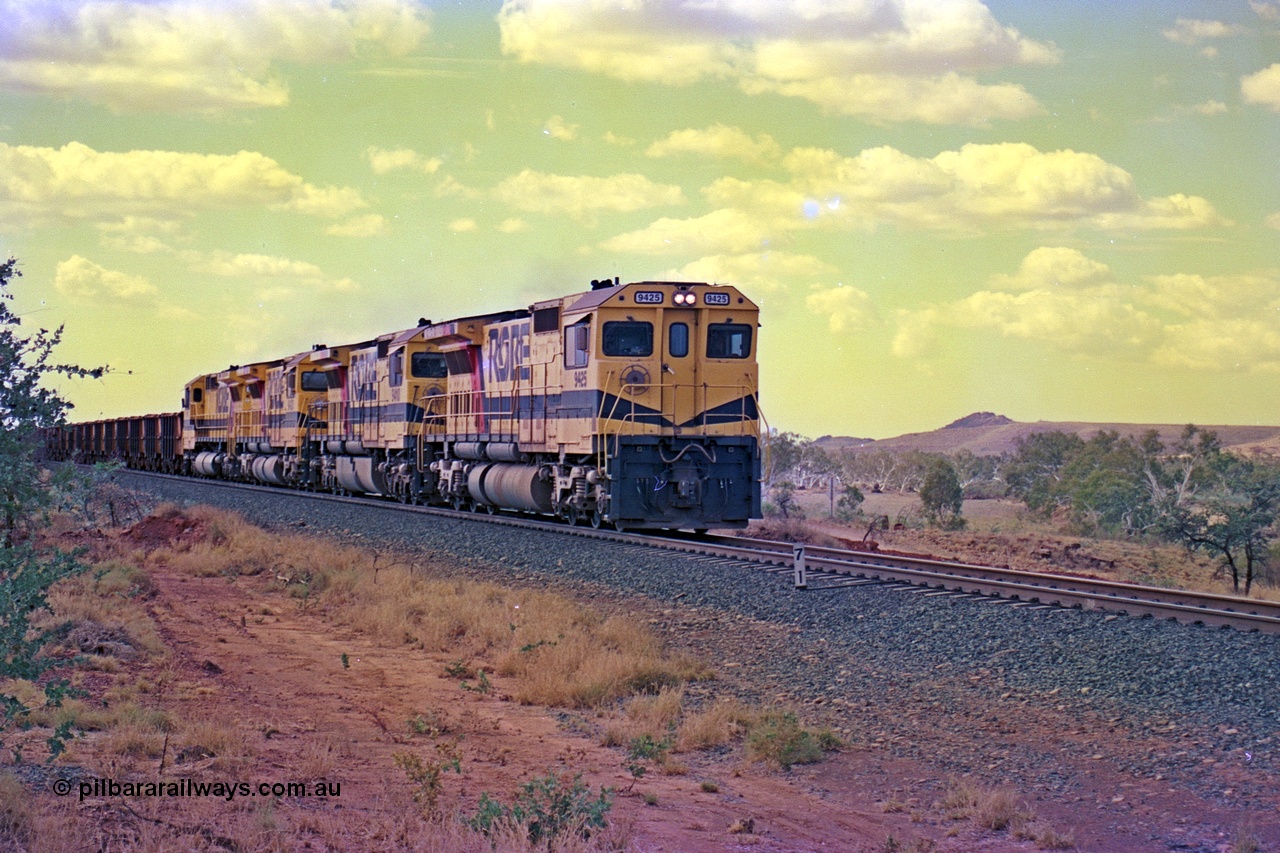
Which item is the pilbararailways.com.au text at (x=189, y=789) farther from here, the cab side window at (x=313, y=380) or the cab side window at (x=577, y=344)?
the cab side window at (x=313, y=380)

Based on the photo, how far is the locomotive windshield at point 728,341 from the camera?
2045 centimetres

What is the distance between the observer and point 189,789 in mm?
7309

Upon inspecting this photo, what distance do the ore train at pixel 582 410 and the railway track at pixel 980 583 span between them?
988 millimetres

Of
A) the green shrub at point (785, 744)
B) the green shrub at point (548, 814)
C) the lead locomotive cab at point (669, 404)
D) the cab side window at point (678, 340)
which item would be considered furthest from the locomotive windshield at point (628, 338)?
the green shrub at point (548, 814)

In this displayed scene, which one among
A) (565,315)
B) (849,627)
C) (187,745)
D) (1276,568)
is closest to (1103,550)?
(1276,568)

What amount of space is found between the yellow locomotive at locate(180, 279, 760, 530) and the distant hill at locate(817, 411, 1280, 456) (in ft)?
248

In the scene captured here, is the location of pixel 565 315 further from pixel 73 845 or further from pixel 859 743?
pixel 73 845

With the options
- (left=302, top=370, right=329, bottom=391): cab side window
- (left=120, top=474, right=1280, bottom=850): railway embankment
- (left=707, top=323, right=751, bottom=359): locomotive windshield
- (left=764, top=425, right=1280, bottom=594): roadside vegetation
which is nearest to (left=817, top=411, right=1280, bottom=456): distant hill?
(left=764, top=425, right=1280, bottom=594): roadside vegetation

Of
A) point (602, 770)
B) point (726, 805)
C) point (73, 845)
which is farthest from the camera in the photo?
→ point (602, 770)

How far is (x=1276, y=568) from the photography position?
845 inches

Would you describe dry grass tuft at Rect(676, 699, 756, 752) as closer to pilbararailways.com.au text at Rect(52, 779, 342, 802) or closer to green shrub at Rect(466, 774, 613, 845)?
green shrub at Rect(466, 774, 613, 845)

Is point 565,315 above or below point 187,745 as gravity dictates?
above

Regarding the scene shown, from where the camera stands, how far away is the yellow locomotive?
19.7 metres

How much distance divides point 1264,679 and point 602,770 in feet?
16.2
